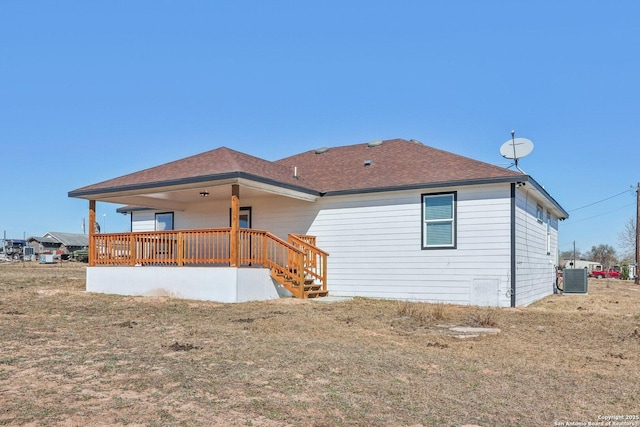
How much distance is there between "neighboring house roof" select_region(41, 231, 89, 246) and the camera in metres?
70.5

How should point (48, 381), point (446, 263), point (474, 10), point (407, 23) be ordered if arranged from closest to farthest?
point (48, 381) → point (446, 263) → point (474, 10) → point (407, 23)

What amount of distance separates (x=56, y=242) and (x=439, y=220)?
72.1m

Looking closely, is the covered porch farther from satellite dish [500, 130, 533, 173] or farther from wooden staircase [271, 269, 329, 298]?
satellite dish [500, 130, 533, 173]

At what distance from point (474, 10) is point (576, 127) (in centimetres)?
975

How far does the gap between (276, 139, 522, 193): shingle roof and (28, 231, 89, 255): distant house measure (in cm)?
6172

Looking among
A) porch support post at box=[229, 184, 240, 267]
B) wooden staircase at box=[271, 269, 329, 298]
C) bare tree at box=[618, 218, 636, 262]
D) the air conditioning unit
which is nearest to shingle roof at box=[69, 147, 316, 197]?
porch support post at box=[229, 184, 240, 267]

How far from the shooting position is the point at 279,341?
678 cm

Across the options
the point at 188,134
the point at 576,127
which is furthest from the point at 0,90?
the point at 576,127

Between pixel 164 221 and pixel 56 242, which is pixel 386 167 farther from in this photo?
pixel 56 242

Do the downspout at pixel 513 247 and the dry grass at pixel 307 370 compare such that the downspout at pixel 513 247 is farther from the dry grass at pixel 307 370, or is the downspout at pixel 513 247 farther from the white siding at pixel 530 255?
the dry grass at pixel 307 370

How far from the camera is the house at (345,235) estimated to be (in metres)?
11.9

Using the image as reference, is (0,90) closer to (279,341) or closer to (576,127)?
(279,341)

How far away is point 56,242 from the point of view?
70.9m

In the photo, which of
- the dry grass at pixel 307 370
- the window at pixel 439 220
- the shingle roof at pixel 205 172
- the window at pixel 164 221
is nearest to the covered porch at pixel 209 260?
the shingle roof at pixel 205 172
